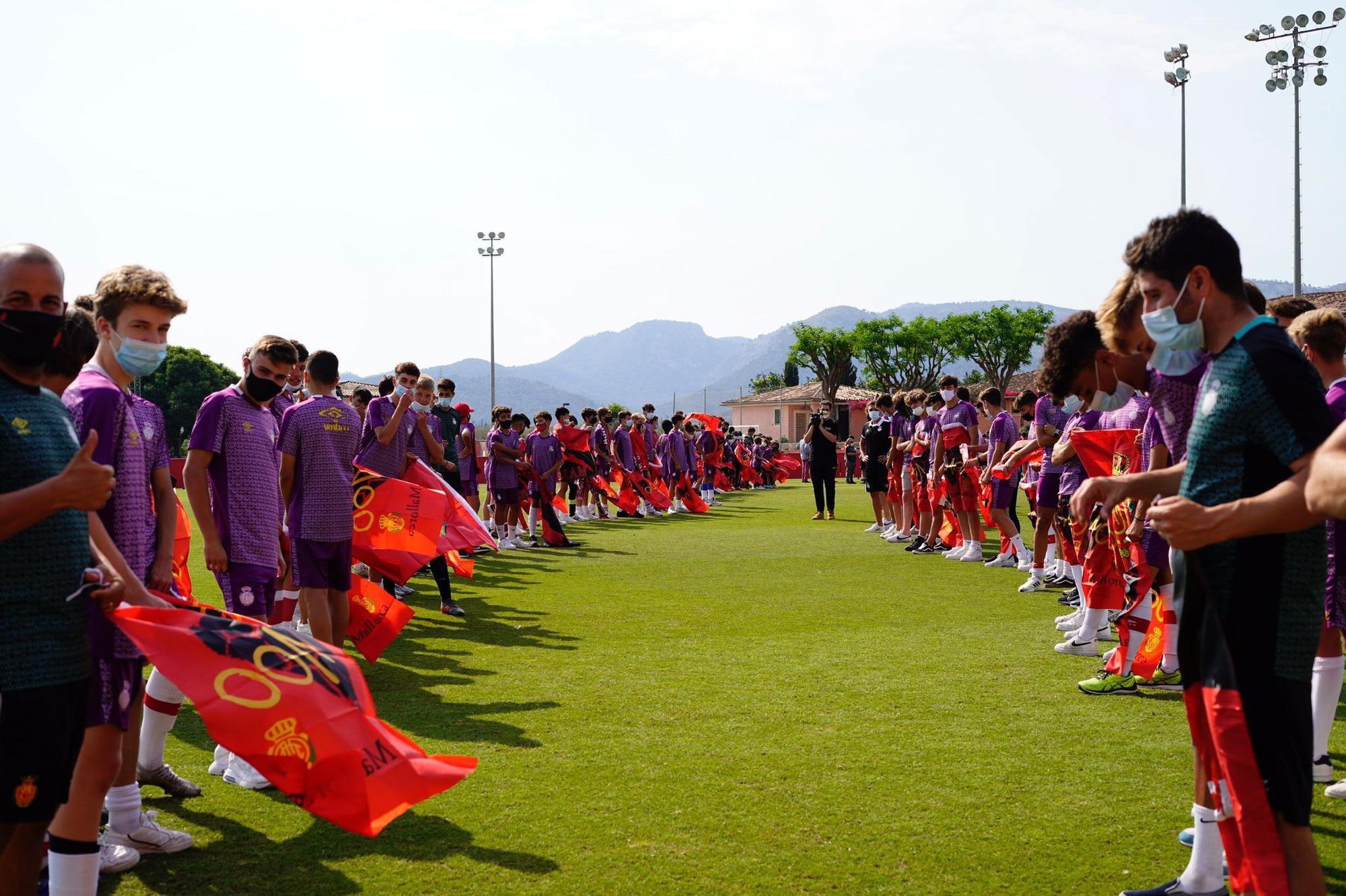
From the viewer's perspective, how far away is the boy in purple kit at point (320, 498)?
262 inches

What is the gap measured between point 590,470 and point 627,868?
19.0 metres

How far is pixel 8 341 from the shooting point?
2.90m

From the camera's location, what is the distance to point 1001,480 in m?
12.5

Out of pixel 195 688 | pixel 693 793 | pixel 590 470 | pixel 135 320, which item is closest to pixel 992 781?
pixel 693 793

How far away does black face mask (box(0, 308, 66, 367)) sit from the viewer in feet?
9.50

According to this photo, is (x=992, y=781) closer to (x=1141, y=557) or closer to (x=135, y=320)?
(x=1141, y=557)

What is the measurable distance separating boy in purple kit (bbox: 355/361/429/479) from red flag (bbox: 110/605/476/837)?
630 centimetres

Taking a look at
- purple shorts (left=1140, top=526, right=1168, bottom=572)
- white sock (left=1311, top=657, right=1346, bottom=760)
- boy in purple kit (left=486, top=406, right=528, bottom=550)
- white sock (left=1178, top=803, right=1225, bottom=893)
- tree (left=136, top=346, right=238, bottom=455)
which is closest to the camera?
white sock (left=1178, top=803, right=1225, bottom=893)

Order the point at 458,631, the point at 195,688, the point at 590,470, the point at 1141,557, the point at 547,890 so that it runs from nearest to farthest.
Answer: the point at 195,688
the point at 547,890
the point at 1141,557
the point at 458,631
the point at 590,470

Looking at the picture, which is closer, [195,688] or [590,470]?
[195,688]

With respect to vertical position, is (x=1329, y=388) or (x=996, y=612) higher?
(x=1329, y=388)

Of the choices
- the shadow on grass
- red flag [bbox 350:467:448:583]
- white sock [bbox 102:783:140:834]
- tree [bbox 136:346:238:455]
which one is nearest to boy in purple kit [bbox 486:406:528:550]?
red flag [bbox 350:467:448:583]

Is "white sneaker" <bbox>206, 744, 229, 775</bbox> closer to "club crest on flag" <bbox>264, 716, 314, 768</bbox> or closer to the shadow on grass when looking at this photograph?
the shadow on grass

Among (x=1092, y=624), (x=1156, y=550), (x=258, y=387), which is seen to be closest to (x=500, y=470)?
(x=1092, y=624)
